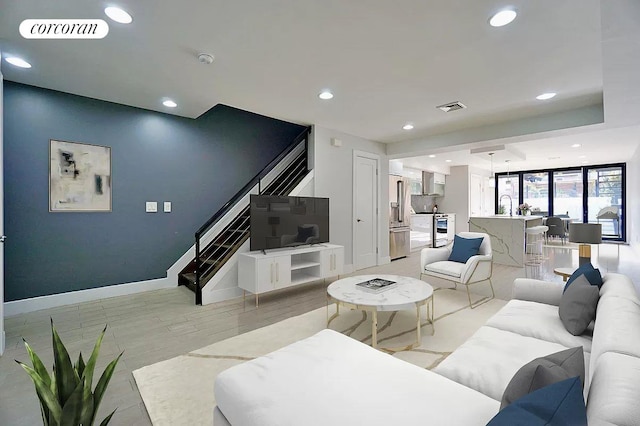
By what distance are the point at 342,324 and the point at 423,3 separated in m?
2.77

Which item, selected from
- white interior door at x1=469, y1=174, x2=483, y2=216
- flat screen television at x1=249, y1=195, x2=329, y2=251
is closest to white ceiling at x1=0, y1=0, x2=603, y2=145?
flat screen television at x1=249, y1=195, x2=329, y2=251

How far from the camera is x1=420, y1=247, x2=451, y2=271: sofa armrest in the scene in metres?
3.84

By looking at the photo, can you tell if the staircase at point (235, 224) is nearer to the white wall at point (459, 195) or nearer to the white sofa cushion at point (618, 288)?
the white sofa cushion at point (618, 288)

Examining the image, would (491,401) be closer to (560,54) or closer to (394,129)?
(560,54)

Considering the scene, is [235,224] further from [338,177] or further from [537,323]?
[537,323]

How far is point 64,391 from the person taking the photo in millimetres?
1051

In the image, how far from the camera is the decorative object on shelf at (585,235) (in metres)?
3.16

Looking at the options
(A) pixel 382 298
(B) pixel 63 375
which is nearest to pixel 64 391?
(B) pixel 63 375

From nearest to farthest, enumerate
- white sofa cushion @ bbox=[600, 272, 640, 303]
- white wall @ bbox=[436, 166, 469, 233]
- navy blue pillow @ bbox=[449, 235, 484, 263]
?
white sofa cushion @ bbox=[600, 272, 640, 303] < navy blue pillow @ bbox=[449, 235, 484, 263] < white wall @ bbox=[436, 166, 469, 233]

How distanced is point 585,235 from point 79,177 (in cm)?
615

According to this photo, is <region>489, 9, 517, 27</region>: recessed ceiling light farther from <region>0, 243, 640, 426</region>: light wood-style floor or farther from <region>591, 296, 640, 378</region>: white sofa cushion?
<region>0, 243, 640, 426</region>: light wood-style floor

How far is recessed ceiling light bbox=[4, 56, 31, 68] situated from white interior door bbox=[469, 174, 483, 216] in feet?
34.9

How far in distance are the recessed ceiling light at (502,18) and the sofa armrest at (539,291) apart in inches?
80.2

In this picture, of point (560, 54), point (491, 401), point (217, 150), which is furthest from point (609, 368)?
point (217, 150)
